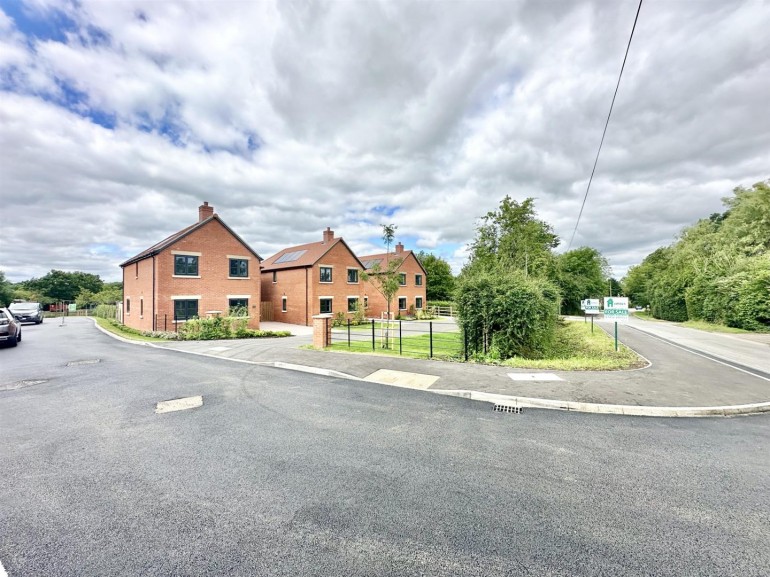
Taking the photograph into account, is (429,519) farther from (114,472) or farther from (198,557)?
(114,472)

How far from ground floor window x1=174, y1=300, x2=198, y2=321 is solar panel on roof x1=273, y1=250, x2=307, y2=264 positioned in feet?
38.8

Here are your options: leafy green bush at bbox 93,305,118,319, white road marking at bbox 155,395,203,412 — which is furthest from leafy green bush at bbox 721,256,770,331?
leafy green bush at bbox 93,305,118,319

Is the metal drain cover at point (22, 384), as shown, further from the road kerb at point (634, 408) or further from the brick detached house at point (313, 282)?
the brick detached house at point (313, 282)

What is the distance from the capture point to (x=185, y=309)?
23.7m

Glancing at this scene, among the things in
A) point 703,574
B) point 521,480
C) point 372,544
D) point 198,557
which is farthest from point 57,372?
point 703,574

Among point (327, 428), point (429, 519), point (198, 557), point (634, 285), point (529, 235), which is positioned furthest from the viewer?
point (634, 285)

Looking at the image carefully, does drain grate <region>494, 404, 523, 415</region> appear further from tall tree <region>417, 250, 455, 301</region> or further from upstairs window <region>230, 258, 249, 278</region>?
tall tree <region>417, 250, 455, 301</region>

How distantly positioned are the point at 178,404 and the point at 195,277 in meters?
20.3

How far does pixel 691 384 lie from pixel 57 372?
56.8 ft

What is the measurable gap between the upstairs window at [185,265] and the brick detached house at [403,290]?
1747cm

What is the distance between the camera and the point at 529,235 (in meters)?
26.2

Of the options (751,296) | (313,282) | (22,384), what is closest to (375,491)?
(22,384)

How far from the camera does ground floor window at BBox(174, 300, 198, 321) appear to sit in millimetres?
23308

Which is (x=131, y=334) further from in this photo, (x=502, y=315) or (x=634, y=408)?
(x=634, y=408)
